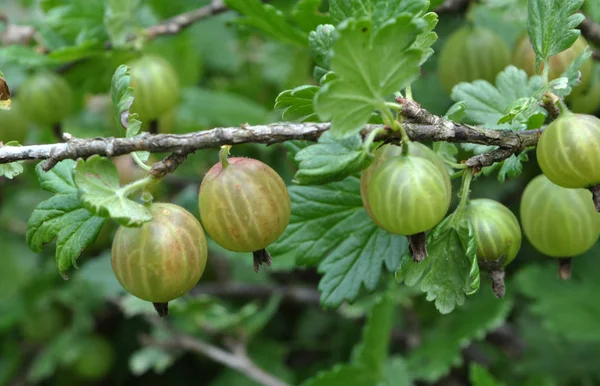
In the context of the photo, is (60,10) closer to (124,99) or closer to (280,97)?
(124,99)

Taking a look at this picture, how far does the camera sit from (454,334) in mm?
1735

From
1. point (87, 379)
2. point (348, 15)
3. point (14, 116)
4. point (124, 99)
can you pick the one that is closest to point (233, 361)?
point (87, 379)

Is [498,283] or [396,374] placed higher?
Result: [498,283]

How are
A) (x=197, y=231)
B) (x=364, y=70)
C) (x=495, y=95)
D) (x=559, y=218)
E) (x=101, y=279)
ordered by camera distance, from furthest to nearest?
(x=101, y=279) → (x=495, y=95) → (x=559, y=218) → (x=197, y=231) → (x=364, y=70)

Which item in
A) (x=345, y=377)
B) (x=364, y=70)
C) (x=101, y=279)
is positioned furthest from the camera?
(x=101, y=279)

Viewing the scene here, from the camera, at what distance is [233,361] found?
1831 mm

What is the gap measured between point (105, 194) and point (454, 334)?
1.17 m

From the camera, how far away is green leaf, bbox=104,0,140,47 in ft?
5.40

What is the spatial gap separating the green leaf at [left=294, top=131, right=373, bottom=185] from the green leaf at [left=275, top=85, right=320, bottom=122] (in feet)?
0.40

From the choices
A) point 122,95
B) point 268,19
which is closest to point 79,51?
point 268,19

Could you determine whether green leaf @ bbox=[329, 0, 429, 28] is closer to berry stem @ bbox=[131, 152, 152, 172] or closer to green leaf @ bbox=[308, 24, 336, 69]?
green leaf @ bbox=[308, 24, 336, 69]

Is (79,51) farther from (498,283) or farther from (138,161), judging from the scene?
(498,283)

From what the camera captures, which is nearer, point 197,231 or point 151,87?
point 197,231

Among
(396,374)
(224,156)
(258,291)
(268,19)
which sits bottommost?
(258,291)
